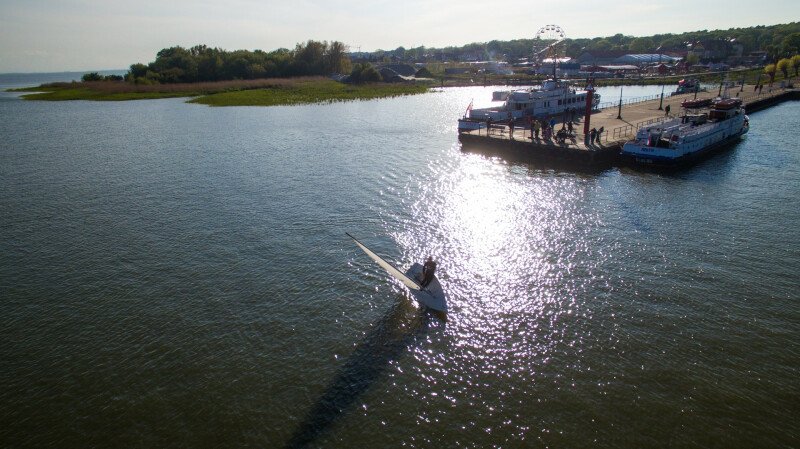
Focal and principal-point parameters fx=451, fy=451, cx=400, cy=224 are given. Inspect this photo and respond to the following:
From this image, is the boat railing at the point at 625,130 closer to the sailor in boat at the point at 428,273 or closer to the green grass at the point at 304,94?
the sailor in boat at the point at 428,273

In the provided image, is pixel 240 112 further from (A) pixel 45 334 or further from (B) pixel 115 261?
(A) pixel 45 334

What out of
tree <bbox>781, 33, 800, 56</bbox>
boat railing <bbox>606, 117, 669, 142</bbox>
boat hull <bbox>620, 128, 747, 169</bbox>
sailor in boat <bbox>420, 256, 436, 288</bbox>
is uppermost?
tree <bbox>781, 33, 800, 56</bbox>

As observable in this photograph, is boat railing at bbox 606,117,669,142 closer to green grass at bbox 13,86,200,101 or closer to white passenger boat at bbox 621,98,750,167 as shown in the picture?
white passenger boat at bbox 621,98,750,167

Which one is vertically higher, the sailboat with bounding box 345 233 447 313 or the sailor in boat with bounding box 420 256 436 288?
the sailor in boat with bounding box 420 256 436 288

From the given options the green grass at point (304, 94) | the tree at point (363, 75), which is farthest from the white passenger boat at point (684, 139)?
the tree at point (363, 75)

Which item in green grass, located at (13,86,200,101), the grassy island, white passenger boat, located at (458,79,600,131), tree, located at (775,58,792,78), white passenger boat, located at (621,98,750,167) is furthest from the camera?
green grass, located at (13,86,200,101)

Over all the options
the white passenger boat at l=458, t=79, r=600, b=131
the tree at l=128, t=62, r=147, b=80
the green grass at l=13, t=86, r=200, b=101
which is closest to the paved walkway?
the white passenger boat at l=458, t=79, r=600, b=131
